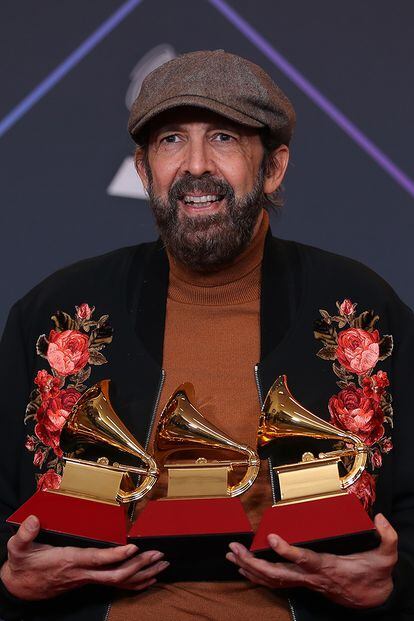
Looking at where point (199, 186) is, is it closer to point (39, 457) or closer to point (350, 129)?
point (39, 457)

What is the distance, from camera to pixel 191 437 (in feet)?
5.23

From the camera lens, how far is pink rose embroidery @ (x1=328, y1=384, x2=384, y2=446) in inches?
69.0

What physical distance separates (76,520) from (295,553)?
26 centimetres

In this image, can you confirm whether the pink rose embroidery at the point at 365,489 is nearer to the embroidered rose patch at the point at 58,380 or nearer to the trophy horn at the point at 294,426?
the trophy horn at the point at 294,426

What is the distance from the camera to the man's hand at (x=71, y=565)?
4.95 feet

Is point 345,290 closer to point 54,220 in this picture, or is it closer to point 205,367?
point 205,367

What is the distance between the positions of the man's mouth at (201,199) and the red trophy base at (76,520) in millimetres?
461

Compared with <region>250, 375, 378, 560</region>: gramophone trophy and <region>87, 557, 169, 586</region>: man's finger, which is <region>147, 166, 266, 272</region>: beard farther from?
<region>87, 557, 169, 586</region>: man's finger

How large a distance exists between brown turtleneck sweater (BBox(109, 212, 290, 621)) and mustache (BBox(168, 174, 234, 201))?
12cm

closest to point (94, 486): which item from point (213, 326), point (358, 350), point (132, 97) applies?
point (213, 326)

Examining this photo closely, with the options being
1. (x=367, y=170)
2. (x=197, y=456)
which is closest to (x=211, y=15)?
(x=367, y=170)

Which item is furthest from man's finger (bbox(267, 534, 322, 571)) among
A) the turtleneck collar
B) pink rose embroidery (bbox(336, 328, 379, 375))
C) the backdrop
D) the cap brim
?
the backdrop

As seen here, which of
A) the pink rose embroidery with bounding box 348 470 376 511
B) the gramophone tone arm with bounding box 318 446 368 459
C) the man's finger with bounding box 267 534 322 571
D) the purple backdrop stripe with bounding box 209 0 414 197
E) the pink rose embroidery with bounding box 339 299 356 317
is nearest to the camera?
the man's finger with bounding box 267 534 322 571

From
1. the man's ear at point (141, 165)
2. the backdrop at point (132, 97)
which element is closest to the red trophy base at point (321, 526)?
the man's ear at point (141, 165)
